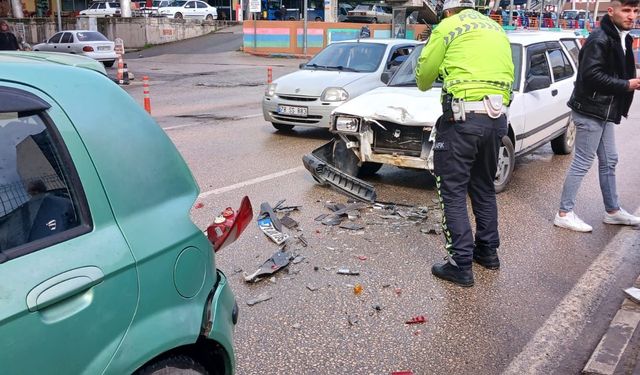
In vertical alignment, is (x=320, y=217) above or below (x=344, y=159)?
below

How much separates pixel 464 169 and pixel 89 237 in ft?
9.47

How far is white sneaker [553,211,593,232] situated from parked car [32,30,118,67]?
2211 centimetres

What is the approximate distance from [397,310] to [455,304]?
1.39 feet

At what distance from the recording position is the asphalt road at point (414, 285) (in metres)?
3.49

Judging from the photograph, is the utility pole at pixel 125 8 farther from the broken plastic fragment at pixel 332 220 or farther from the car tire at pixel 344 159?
the broken plastic fragment at pixel 332 220

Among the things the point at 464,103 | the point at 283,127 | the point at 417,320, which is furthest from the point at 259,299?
the point at 283,127

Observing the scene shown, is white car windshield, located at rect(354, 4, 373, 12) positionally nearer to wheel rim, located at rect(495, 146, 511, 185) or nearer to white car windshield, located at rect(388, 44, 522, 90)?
white car windshield, located at rect(388, 44, 522, 90)

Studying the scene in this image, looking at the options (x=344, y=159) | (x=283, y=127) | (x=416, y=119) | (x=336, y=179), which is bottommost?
(x=283, y=127)

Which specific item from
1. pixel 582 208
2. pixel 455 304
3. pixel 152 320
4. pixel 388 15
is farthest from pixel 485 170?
pixel 388 15

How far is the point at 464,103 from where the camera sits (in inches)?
162

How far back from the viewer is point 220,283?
243 cm

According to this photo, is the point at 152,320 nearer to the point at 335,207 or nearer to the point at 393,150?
the point at 335,207

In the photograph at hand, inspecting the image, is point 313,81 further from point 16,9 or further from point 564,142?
point 16,9

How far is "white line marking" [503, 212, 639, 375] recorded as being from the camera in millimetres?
3438
